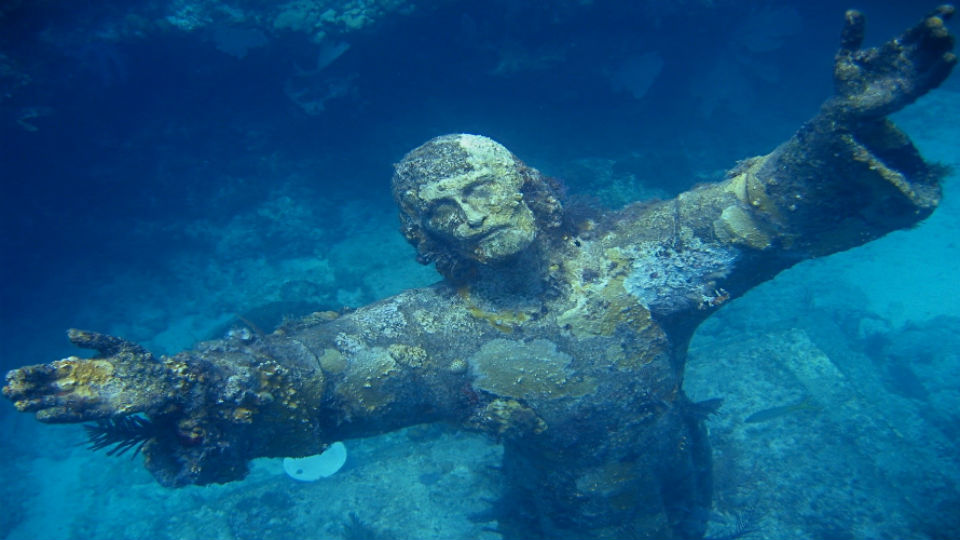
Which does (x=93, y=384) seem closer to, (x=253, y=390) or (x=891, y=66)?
(x=253, y=390)

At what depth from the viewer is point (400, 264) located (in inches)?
457

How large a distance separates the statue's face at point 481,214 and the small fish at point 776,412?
5.51 m

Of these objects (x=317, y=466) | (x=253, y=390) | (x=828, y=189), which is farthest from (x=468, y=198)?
(x=317, y=466)

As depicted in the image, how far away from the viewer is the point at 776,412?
724 cm

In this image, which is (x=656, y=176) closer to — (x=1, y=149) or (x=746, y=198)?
(x=746, y=198)

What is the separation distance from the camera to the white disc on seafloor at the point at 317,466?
874 cm

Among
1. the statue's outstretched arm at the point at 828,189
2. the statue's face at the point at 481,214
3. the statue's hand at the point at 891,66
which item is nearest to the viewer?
the statue's hand at the point at 891,66

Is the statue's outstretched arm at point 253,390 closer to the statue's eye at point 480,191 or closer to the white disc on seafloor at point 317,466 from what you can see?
the statue's eye at point 480,191

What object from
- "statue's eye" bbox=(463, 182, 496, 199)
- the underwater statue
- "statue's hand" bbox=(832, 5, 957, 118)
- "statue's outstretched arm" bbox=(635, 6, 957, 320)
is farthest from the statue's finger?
"statue's hand" bbox=(832, 5, 957, 118)

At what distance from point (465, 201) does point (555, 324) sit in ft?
4.94

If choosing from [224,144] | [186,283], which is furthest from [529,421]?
[186,283]

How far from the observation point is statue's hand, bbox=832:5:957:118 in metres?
2.81

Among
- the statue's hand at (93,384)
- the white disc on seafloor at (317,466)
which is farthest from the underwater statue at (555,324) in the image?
the white disc on seafloor at (317,466)

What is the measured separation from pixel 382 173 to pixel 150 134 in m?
5.56
